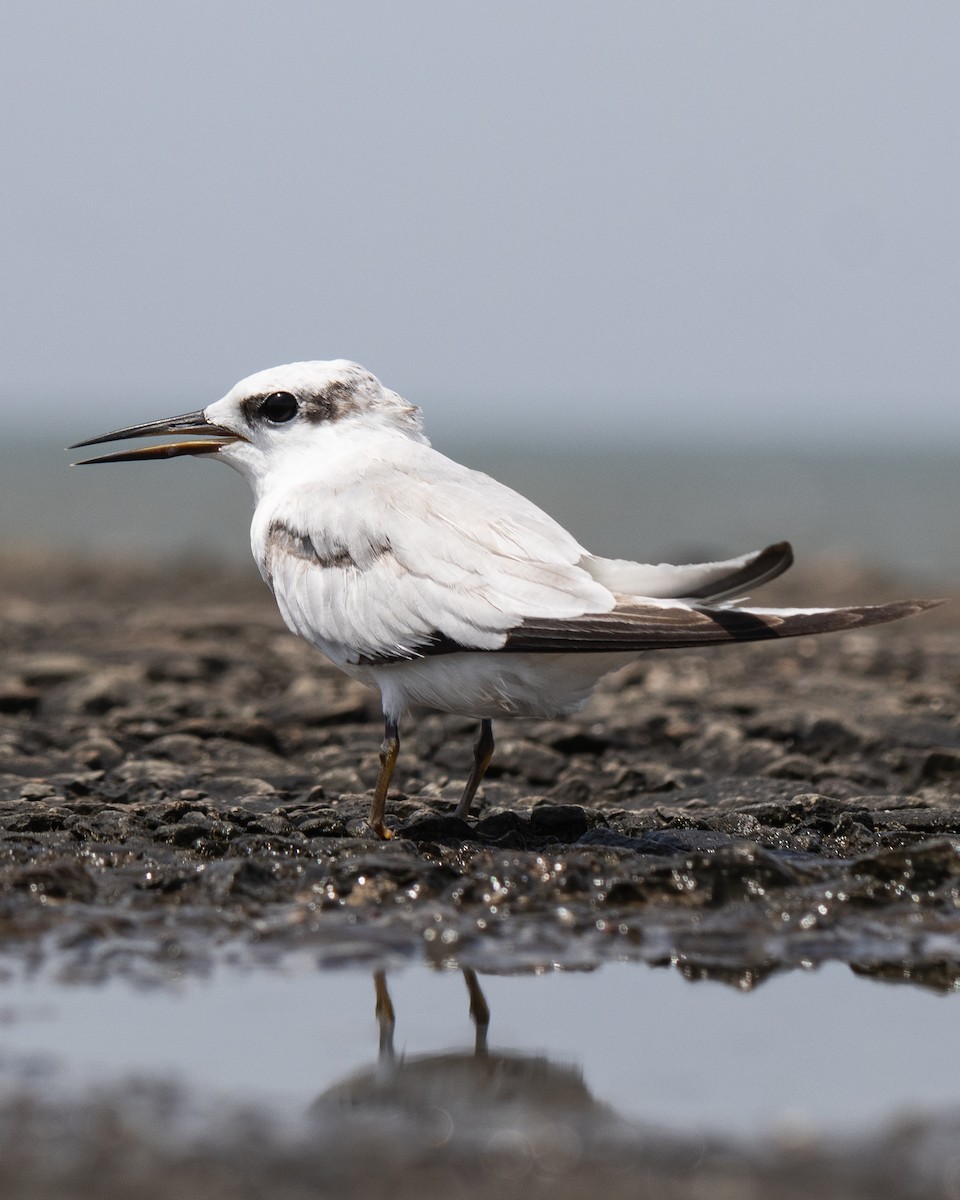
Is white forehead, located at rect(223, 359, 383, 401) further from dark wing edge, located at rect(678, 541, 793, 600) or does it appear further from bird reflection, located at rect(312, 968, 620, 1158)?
bird reflection, located at rect(312, 968, 620, 1158)

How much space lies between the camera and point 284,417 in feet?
18.8

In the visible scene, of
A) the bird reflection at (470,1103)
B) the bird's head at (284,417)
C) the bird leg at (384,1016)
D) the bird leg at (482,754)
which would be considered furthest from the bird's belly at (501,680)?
the bird reflection at (470,1103)

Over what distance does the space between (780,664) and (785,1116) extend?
281 inches

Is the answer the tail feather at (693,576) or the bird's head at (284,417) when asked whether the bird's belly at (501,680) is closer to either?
the tail feather at (693,576)

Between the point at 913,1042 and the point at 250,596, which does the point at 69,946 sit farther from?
the point at 250,596

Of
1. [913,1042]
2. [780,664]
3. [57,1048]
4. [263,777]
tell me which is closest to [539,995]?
[913,1042]

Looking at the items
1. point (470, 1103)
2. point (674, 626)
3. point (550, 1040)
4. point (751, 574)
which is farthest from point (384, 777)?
point (470, 1103)

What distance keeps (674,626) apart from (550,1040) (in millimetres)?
1532

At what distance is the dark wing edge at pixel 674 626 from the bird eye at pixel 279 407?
1466 millimetres

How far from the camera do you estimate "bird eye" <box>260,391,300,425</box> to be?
572 cm

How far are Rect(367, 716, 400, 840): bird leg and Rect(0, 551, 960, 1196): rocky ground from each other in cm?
8

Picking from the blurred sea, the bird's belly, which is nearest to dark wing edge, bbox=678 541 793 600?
the bird's belly

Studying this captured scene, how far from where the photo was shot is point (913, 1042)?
11.6 ft

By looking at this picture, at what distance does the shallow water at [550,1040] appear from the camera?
10.3ft
